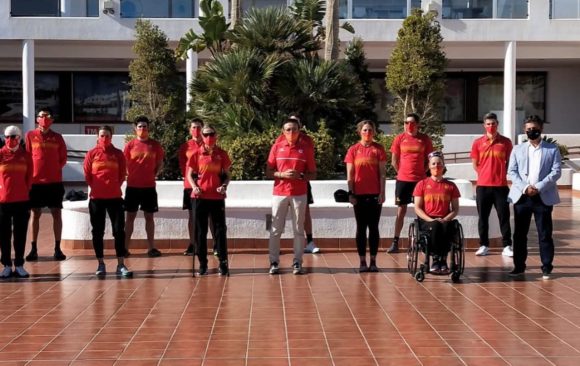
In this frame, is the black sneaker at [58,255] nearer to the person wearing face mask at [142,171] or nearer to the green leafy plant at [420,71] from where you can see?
the person wearing face mask at [142,171]

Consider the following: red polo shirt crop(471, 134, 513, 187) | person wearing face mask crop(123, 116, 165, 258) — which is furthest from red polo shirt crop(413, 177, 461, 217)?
person wearing face mask crop(123, 116, 165, 258)

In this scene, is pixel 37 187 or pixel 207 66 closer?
pixel 37 187

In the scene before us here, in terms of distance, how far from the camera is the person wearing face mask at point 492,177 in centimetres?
1197

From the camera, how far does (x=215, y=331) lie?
303 inches

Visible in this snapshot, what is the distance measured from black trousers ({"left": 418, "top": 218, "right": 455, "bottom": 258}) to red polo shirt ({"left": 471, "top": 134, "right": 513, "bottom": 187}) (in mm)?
2245

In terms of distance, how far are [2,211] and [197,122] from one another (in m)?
2.82

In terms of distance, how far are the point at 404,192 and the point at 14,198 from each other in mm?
5039

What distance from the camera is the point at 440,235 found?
32.7 feet

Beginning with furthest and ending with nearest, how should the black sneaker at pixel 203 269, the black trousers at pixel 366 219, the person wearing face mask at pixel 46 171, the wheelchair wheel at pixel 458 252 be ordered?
1. the person wearing face mask at pixel 46 171
2. the black trousers at pixel 366 219
3. the black sneaker at pixel 203 269
4. the wheelchair wheel at pixel 458 252

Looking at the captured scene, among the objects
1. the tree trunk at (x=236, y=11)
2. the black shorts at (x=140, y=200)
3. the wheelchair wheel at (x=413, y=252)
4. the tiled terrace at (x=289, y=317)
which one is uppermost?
the tree trunk at (x=236, y=11)

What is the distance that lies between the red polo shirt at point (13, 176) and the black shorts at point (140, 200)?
65.8 inches

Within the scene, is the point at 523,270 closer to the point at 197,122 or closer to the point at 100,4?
the point at 197,122

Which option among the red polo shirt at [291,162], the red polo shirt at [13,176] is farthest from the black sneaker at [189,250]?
the red polo shirt at [13,176]

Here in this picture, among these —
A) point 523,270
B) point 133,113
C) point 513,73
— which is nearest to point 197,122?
point 523,270
